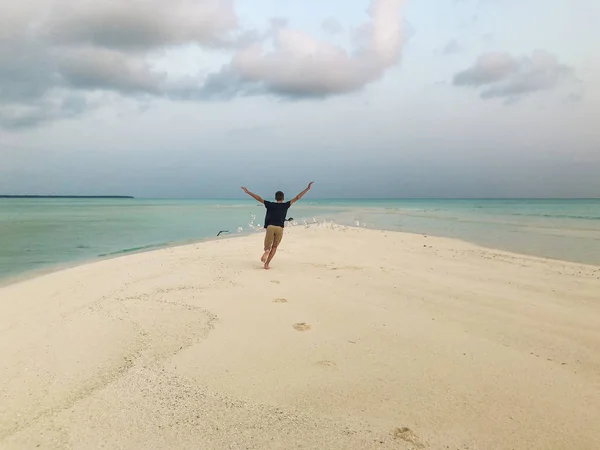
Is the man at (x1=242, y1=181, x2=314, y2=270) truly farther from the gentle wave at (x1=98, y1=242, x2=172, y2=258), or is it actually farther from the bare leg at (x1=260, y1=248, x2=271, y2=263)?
the gentle wave at (x1=98, y1=242, x2=172, y2=258)

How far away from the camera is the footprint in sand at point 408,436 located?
3199mm

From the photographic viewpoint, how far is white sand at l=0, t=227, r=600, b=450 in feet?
11.1

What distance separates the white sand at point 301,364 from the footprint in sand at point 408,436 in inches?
0.6

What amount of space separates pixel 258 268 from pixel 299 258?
6.76ft

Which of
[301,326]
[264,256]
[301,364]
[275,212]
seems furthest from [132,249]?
[301,364]

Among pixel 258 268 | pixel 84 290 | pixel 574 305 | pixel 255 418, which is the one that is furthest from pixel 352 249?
pixel 255 418

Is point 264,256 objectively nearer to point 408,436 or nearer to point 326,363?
point 326,363

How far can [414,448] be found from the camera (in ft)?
10.3

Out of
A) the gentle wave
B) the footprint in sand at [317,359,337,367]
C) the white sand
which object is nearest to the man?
the white sand

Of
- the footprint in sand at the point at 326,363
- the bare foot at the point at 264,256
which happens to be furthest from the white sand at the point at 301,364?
the bare foot at the point at 264,256

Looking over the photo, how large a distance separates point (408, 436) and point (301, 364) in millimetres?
1559

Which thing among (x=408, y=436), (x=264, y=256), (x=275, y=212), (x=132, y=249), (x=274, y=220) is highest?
(x=275, y=212)

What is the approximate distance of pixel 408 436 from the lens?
3.30 m

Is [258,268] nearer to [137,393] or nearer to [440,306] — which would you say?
[440,306]
